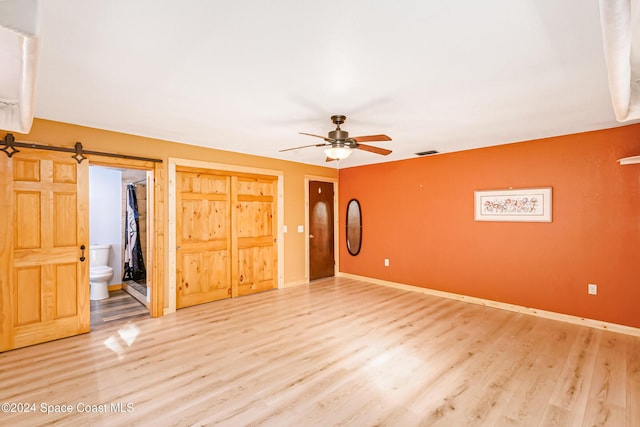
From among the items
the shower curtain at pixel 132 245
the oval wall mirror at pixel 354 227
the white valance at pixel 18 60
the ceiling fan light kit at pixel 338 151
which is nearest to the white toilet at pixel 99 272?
the shower curtain at pixel 132 245

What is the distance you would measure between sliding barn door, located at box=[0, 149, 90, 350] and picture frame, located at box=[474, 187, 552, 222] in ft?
17.5

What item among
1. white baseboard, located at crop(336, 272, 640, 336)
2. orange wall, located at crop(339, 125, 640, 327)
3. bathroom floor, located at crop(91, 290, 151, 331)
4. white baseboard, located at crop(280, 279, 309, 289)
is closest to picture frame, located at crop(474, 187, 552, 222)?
orange wall, located at crop(339, 125, 640, 327)

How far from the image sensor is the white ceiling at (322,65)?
61.0 inches

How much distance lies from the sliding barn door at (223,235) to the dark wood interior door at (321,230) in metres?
0.92

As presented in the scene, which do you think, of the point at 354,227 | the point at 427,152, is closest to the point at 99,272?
the point at 354,227

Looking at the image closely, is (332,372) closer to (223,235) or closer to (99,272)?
(223,235)

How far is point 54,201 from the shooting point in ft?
10.6

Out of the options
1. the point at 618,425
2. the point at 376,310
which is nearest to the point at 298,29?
the point at 618,425

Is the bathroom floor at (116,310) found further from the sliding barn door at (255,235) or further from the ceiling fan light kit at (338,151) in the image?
the ceiling fan light kit at (338,151)

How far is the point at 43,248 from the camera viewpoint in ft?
10.4

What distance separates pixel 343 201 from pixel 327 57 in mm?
Answer: 4593

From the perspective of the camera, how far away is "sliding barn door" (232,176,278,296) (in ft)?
16.1

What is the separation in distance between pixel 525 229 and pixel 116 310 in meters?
5.96

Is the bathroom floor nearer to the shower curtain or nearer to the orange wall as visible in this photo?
the shower curtain
